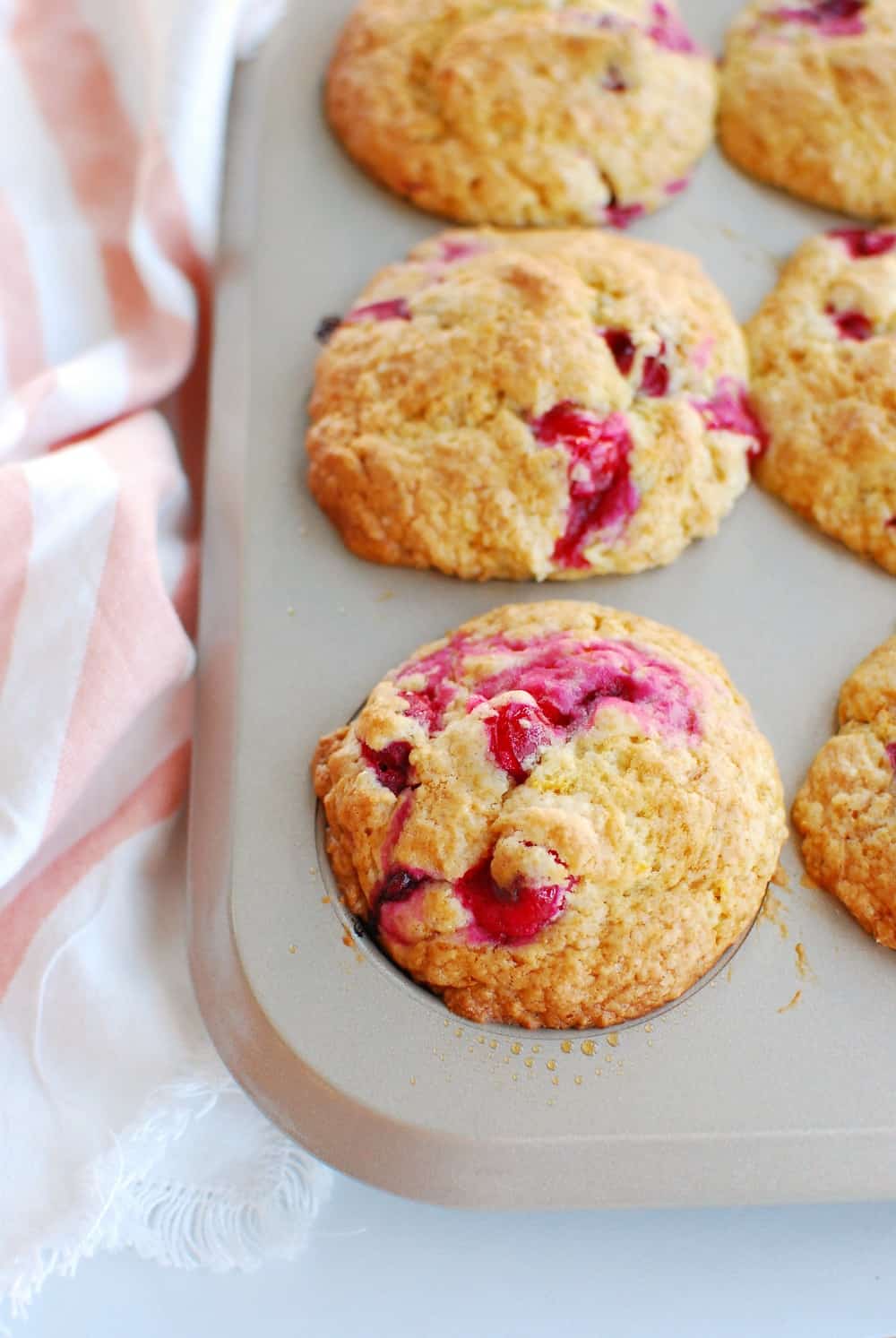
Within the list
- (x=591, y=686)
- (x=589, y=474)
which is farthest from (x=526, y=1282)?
(x=589, y=474)

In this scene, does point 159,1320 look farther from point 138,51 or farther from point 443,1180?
point 138,51

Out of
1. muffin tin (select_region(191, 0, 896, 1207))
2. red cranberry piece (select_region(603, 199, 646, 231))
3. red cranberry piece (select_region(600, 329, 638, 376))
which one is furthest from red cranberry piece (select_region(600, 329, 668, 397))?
red cranberry piece (select_region(603, 199, 646, 231))

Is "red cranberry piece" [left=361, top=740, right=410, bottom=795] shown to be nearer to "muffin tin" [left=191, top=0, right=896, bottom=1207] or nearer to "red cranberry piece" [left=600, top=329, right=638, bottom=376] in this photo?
"muffin tin" [left=191, top=0, right=896, bottom=1207]

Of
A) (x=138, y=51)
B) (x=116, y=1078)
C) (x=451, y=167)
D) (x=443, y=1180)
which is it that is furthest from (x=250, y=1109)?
(x=138, y=51)

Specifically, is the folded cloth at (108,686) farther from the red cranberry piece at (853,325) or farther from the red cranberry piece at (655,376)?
the red cranberry piece at (853,325)

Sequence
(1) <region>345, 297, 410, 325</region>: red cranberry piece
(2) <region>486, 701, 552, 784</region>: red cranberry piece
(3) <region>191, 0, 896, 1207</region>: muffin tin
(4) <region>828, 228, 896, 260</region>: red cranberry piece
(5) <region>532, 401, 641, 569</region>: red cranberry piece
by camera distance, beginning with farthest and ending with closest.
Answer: (4) <region>828, 228, 896, 260</region>: red cranberry piece, (1) <region>345, 297, 410, 325</region>: red cranberry piece, (5) <region>532, 401, 641, 569</region>: red cranberry piece, (2) <region>486, 701, 552, 784</region>: red cranberry piece, (3) <region>191, 0, 896, 1207</region>: muffin tin

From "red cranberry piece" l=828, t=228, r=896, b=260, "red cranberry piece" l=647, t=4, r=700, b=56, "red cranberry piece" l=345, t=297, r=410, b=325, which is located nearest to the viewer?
"red cranberry piece" l=345, t=297, r=410, b=325
